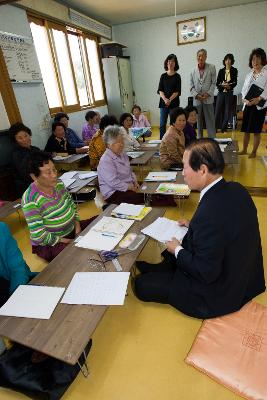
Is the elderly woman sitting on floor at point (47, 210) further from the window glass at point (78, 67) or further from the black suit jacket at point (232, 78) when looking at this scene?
the black suit jacket at point (232, 78)

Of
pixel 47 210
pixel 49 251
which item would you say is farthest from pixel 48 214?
pixel 49 251

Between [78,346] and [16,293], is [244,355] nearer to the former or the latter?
[78,346]

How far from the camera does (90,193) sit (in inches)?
148

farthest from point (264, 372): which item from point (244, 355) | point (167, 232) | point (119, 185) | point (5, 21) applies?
point (5, 21)

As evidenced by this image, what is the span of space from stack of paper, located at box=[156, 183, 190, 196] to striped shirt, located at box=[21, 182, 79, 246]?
0.86 meters

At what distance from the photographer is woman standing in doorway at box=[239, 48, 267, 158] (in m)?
3.88

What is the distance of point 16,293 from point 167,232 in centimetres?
93

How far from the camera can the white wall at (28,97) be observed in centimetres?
402

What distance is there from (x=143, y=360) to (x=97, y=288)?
0.58m

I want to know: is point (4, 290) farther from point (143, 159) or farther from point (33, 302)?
point (143, 159)

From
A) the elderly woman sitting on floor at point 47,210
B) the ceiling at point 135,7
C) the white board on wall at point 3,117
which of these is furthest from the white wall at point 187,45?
the elderly woman sitting on floor at point 47,210

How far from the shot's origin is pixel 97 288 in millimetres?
1262

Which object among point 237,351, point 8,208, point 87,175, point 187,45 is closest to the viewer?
point 237,351

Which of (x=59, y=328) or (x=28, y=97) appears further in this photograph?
(x=28, y=97)
